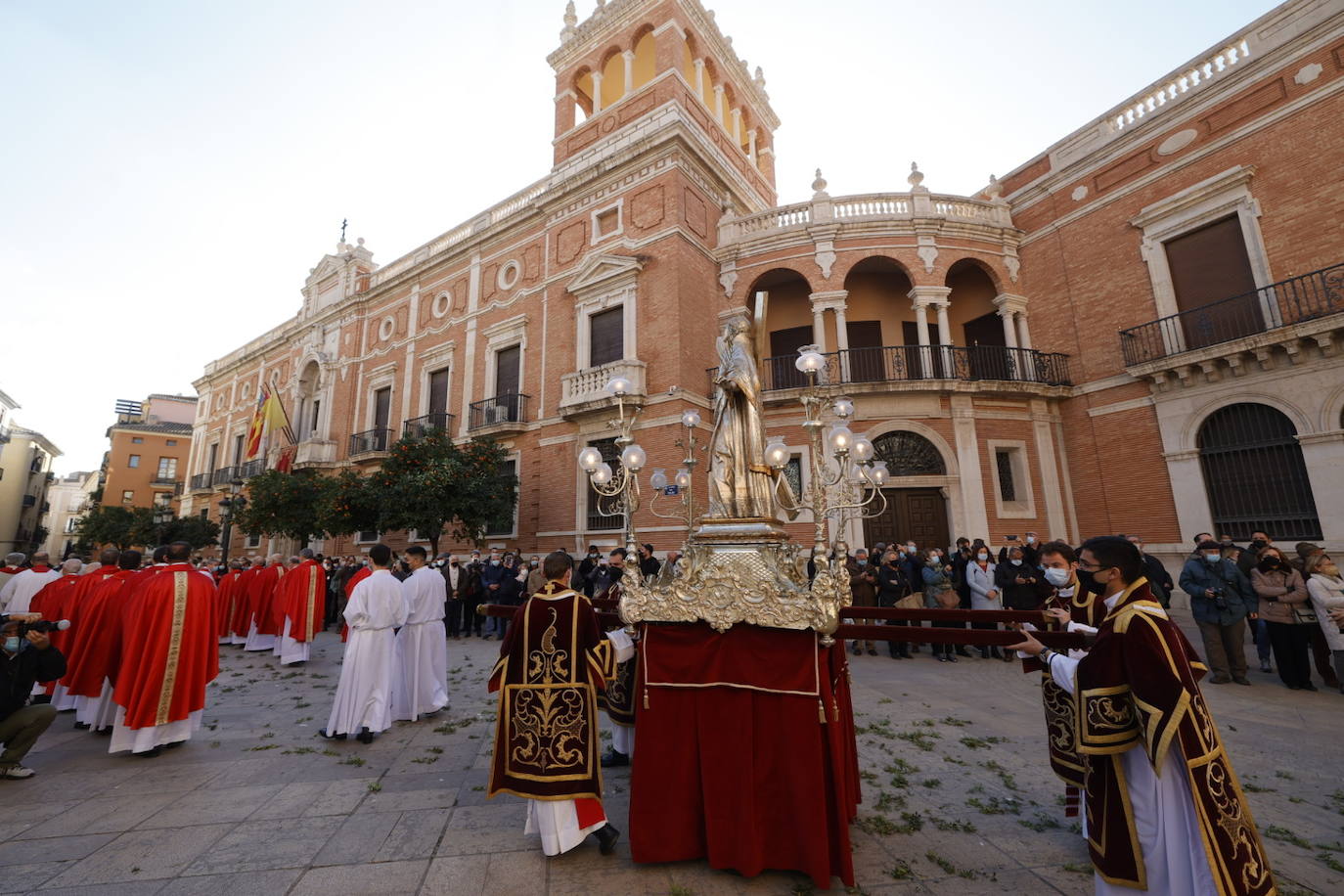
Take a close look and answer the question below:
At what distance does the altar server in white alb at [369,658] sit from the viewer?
213 inches

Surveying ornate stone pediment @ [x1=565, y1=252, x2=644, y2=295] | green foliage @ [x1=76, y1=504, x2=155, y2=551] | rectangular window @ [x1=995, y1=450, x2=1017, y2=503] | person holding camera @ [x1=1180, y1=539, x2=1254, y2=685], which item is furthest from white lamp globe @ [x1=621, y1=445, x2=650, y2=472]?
green foliage @ [x1=76, y1=504, x2=155, y2=551]

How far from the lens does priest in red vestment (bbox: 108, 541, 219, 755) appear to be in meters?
4.95

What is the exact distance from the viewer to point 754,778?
308 centimetres

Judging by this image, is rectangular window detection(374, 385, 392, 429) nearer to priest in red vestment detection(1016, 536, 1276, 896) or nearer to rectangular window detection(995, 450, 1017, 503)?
rectangular window detection(995, 450, 1017, 503)

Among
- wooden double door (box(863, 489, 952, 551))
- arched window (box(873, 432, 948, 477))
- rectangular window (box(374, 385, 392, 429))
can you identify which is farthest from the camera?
rectangular window (box(374, 385, 392, 429))

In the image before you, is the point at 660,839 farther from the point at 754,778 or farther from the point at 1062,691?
the point at 1062,691

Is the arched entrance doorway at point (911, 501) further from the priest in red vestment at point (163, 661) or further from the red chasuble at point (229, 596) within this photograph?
the red chasuble at point (229, 596)

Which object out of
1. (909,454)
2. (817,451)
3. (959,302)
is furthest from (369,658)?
(959,302)

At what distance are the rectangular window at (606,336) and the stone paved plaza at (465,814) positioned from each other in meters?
10.9

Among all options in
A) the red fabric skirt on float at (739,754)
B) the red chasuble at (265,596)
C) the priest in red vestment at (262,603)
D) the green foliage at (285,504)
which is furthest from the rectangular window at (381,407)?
the red fabric skirt on float at (739,754)

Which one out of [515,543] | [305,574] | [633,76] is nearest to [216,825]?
[305,574]

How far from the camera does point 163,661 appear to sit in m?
5.06

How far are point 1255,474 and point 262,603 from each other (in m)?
18.5

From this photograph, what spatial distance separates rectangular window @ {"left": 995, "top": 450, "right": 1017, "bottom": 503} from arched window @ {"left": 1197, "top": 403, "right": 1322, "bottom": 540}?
341 cm
